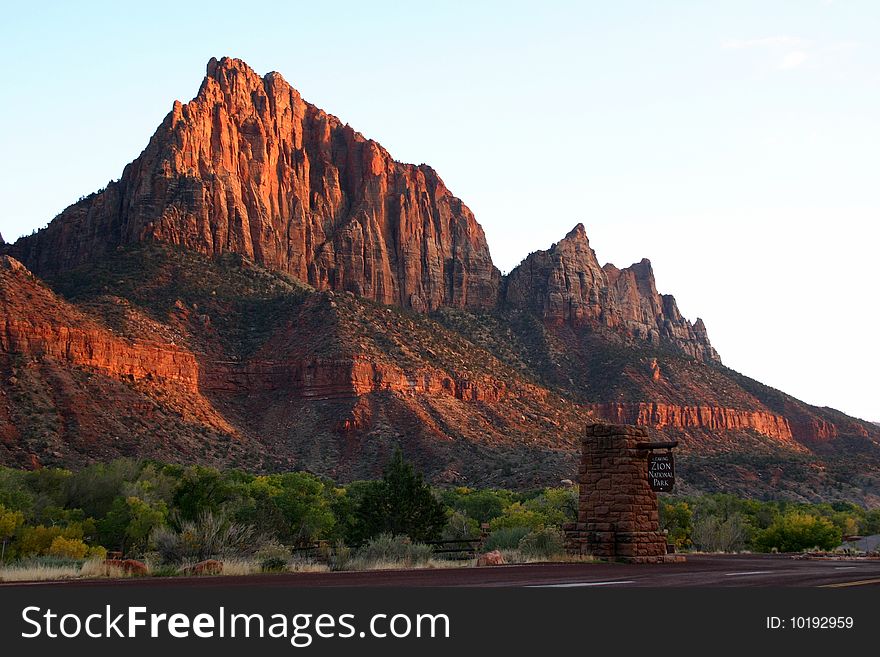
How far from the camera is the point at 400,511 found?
38781 mm

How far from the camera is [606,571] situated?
1933cm

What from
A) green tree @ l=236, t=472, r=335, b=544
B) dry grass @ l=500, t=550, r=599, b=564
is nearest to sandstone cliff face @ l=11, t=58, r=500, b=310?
green tree @ l=236, t=472, r=335, b=544

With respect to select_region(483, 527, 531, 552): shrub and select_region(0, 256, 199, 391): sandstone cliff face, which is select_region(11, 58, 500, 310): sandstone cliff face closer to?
select_region(0, 256, 199, 391): sandstone cliff face

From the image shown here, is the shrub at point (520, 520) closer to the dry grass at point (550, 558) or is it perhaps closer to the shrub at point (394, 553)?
the dry grass at point (550, 558)

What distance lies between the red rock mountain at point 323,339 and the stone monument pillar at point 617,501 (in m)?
57.6

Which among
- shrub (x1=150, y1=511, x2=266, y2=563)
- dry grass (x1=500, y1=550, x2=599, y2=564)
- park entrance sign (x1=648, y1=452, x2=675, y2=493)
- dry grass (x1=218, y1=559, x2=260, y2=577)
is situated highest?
park entrance sign (x1=648, y1=452, x2=675, y2=493)

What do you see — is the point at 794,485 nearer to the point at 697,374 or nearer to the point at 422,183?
the point at 697,374

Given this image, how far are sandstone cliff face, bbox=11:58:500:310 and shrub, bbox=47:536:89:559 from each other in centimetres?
8943

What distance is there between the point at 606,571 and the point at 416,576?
161 inches

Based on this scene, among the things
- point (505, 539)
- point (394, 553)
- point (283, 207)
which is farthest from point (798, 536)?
point (283, 207)

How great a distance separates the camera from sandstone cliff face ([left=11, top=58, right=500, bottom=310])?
12456 centimetres

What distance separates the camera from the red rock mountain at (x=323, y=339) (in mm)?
87562

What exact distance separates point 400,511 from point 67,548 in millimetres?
12385

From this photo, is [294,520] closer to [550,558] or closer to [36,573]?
[550,558]
